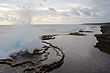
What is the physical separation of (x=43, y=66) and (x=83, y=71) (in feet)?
19.8

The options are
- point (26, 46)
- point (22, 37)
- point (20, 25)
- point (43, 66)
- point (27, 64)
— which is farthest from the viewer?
point (20, 25)

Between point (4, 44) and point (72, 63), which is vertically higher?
point (4, 44)

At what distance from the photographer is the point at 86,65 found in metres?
16.6

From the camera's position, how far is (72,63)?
17547 millimetres

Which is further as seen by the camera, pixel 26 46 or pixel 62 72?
pixel 26 46

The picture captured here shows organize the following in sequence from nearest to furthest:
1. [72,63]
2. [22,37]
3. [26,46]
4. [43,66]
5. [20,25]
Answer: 1. [43,66]
2. [72,63]
3. [26,46]
4. [22,37]
5. [20,25]

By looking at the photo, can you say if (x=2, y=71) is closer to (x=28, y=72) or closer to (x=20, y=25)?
(x=28, y=72)

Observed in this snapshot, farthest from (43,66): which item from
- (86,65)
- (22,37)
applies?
(22,37)

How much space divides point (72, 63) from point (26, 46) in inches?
472

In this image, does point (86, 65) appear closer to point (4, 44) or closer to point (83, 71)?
point (83, 71)

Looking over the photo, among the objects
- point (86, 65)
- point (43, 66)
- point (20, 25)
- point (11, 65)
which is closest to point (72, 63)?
point (86, 65)

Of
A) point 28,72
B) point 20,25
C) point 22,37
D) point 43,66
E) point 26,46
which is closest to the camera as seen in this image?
point 28,72

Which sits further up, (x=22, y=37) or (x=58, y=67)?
(x=22, y=37)

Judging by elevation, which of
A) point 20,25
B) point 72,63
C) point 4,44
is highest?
point 20,25
